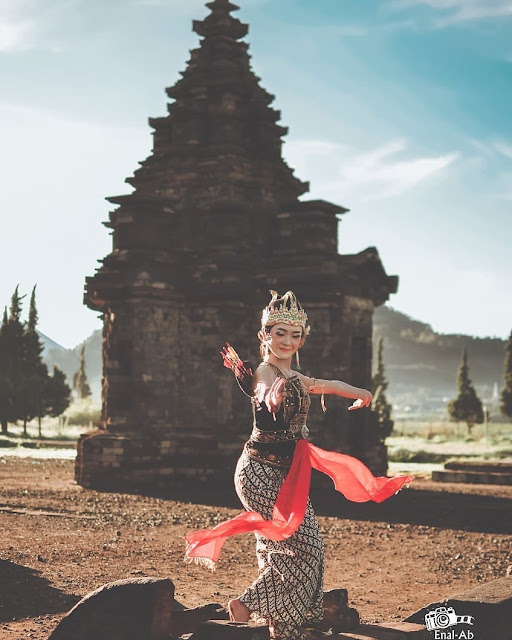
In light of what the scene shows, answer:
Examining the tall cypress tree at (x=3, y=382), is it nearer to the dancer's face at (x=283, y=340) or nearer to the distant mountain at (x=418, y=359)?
the dancer's face at (x=283, y=340)

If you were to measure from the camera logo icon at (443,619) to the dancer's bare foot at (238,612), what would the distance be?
4.92 ft

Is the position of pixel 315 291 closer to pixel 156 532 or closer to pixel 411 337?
pixel 156 532

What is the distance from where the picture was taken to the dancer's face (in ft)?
20.8

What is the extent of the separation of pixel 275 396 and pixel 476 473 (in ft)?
58.6

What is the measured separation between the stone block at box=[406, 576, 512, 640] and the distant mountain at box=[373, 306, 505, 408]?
155894 millimetres

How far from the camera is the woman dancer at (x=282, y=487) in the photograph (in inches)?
225

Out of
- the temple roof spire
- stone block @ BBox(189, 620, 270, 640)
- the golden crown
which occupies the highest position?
the temple roof spire

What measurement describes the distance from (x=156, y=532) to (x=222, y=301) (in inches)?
294

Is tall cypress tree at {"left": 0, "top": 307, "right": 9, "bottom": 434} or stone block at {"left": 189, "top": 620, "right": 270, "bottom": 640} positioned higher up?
tall cypress tree at {"left": 0, "top": 307, "right": 9, "bottom": 434}

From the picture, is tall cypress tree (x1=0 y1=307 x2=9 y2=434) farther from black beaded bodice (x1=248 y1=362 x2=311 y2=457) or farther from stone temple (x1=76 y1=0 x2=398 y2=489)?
black beaded bodice (x1=248 y1=362 x2=311 y2=457)

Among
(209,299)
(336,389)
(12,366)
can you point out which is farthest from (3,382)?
(336,389)

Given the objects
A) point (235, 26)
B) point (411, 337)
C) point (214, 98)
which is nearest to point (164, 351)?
point (214, 98)

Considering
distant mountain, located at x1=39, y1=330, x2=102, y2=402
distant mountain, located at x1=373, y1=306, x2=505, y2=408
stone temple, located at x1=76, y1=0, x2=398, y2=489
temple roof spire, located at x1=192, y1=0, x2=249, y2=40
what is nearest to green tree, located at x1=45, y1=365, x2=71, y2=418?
stone temple, located at x1=76, y1=0, x2=398, y2=489

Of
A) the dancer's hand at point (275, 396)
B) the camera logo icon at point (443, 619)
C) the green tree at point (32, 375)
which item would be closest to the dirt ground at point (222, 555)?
the camera logo icon at point (443, 619)
